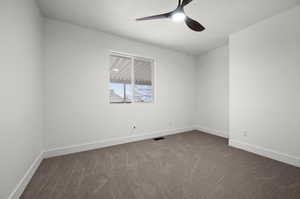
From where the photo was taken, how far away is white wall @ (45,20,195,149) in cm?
250

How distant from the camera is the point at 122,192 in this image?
1.53 meters

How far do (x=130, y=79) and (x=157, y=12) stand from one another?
1767 mm

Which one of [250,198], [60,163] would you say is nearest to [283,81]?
[250,198]

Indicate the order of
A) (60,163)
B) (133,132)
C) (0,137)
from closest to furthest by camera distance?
(0,137) < (60,163) < (133,132)

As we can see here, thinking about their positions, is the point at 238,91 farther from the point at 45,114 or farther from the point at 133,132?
the point at 45,114

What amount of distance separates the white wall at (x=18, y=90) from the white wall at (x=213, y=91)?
4.56 meters

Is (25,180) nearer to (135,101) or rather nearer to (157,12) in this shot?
(135,101)

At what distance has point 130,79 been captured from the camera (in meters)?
3.52

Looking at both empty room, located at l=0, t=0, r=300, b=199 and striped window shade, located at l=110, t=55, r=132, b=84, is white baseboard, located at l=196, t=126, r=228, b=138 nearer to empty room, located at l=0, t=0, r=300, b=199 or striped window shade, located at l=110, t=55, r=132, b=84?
empty room, located at l=0, t=0, r=300, b=199

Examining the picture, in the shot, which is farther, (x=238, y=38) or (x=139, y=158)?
(x=238, y=38)

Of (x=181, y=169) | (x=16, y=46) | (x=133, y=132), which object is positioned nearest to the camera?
(x=16, y=46)

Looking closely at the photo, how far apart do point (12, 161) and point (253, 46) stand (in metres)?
4.49

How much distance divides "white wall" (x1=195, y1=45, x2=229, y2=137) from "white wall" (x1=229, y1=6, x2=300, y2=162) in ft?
2.64

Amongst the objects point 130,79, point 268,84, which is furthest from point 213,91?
point 130,79
